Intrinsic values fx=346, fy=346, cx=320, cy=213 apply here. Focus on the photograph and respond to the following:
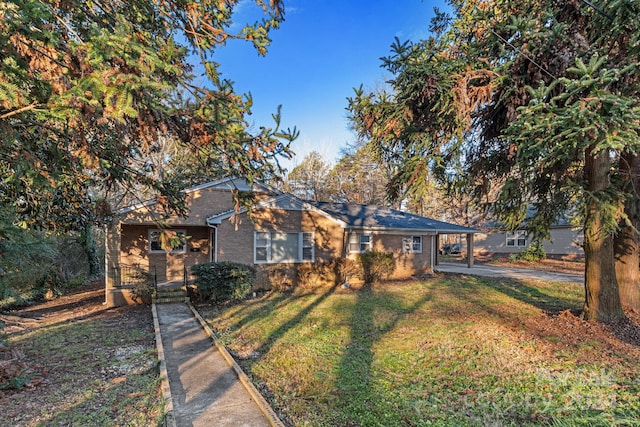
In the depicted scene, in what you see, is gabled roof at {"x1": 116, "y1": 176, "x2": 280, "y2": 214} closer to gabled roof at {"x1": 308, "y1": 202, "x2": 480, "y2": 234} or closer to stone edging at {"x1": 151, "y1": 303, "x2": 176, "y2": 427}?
gabled roof at {"x1": 308, "y1": 202, "x2": 480, "y2": 234}

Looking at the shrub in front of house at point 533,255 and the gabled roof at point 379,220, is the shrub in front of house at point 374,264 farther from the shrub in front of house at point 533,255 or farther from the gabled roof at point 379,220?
the shrub in front of house at point 533,255

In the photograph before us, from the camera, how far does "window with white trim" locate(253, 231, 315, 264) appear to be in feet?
48.2

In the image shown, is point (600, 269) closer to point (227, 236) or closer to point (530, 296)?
point (530, 296)

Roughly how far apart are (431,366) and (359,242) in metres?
11.7

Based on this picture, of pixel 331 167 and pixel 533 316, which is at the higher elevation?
pixel 331 167

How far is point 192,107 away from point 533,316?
9.49 meters

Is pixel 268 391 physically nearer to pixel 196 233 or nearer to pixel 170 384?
pixel 170 384

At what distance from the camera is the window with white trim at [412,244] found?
61.1 feet

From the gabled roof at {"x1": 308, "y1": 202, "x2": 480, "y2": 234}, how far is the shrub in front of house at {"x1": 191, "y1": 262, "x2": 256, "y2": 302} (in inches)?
228

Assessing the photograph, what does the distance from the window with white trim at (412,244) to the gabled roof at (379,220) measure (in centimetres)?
69

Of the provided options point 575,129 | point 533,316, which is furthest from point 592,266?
point 575,129

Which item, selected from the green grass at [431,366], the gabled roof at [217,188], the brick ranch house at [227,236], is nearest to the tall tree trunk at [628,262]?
the green grass at [431,366]

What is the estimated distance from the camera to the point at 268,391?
4.93 metres

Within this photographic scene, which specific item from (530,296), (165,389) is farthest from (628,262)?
(165,389)
